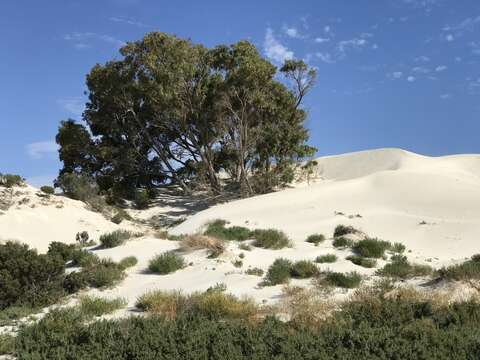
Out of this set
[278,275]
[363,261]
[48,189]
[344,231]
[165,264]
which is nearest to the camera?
[278,275]

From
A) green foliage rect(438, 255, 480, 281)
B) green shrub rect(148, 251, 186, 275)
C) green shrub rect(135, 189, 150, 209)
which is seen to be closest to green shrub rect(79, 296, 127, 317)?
green shrub rect(148, 251, 186, 275)

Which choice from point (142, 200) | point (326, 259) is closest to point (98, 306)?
point (326, 259)

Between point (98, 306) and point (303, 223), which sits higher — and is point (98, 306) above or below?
below

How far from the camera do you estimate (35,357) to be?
5988 millimetres

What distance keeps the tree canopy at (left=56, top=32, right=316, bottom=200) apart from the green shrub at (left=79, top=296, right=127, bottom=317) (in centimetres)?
2140

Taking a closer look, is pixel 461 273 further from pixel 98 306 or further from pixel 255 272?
pixel 98 306

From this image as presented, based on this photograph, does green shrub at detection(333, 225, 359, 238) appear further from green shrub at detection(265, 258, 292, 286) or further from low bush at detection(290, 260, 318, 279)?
low bush at detection(290, 260, 318, 279)

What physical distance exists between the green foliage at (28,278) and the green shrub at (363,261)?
688 cm

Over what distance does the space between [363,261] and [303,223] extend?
8238mm

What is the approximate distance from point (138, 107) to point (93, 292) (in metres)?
26.1

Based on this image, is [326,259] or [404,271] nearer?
[404,271]

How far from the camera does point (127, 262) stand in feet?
38.3

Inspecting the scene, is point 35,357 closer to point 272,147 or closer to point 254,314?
point 254,314

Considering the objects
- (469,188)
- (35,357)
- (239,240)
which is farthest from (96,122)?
(35,357)
